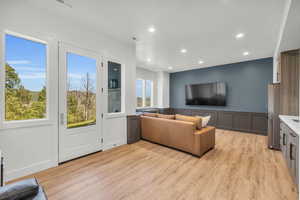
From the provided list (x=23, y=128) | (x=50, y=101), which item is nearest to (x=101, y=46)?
(x=50, y=101)

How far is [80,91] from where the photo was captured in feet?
9.86

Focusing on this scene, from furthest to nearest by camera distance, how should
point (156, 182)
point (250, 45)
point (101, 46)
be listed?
point (250, 45) → point (101, 46) → point (156, 182)

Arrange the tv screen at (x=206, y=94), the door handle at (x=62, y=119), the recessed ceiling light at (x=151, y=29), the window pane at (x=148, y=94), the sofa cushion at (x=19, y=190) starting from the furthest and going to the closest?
the window pane at (x=148, y=94)
the tv screen at (x=206, y=94)
the recessed ceiling light at (x=151, y=29)
the door handle at (x=62, y=119)
the sofa cushion at (x=19, y=190)

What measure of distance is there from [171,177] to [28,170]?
236 cm

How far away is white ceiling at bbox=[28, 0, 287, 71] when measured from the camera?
7.29 feet

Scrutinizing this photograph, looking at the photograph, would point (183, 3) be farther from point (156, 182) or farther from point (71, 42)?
point (156, 182)

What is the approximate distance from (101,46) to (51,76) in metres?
1.30

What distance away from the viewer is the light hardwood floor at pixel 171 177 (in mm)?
1864

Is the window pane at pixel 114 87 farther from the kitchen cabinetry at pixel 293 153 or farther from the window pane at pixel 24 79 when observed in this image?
the kitchen cabinetry at pixel 293 153

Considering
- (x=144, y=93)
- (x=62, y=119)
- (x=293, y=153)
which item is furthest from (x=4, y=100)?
(x=144, y=93)

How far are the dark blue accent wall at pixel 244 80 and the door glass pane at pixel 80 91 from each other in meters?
5.11

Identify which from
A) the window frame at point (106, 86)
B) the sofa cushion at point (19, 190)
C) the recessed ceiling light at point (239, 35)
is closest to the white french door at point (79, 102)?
the window frame at point (106, 86)

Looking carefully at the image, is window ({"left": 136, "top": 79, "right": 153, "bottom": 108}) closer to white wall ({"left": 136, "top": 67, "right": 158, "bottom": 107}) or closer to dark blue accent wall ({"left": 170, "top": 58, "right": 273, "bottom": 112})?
white wall ({"left": 136, "top": 67, "right": 158, "bottom": 107})

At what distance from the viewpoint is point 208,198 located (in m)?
1.80
